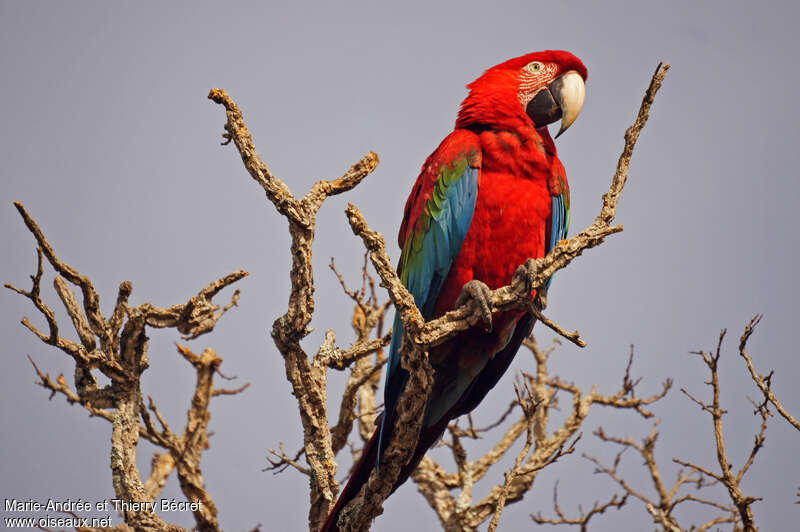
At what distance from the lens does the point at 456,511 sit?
4961mm

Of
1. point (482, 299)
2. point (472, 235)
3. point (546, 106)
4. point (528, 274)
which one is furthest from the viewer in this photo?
point (546, 106)

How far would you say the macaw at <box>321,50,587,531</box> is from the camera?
3.40m

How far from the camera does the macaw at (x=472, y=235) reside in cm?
340

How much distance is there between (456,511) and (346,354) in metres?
1.96

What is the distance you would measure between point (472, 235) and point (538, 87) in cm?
117

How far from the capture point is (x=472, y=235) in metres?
3.44

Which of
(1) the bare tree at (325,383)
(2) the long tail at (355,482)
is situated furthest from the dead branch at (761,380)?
(2) the long tail at (355,482)

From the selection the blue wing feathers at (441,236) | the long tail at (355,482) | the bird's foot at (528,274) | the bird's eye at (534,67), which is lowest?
the long tail at (355,482)

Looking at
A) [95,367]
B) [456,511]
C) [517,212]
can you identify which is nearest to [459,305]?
[517,212]

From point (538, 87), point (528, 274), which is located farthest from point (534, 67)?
point (528, 274)

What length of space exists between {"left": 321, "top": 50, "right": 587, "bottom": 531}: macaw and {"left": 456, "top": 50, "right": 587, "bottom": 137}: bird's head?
0.20 meters

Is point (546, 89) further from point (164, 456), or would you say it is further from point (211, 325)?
point (164, 456)

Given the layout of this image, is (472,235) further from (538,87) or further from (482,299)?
(538,87)

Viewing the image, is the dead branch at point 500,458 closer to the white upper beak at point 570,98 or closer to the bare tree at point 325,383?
the bare tree at point 325,383
